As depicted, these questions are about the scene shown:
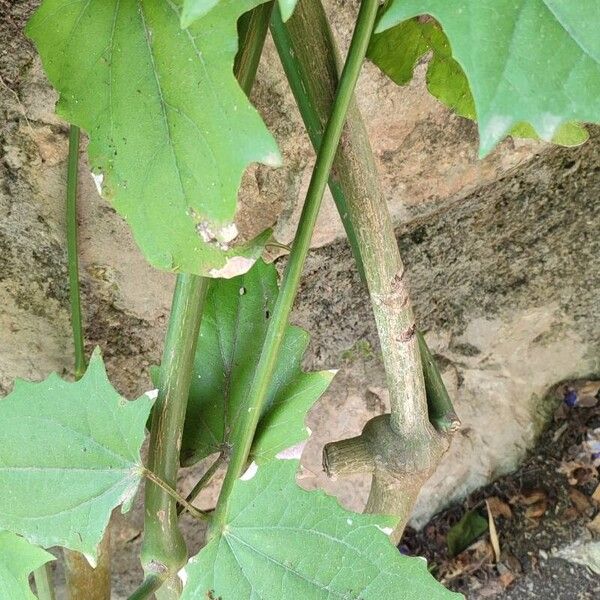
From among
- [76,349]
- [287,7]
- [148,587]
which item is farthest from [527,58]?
[76,349]

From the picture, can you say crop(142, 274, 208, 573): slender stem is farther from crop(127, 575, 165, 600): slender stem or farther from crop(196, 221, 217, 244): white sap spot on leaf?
crop(196, 221, 217, 244): white sap spot on leaf

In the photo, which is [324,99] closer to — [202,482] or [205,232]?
[205,232]

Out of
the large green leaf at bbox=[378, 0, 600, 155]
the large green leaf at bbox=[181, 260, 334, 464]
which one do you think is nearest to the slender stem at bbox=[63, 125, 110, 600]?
the large green leaf at bbox=[181, 260, 334, 464]

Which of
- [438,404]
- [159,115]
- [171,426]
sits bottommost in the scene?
[438,404]

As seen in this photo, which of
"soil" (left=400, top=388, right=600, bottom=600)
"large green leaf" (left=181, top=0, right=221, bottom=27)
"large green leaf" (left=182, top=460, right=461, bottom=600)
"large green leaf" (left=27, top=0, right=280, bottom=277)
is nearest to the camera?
"large green leaf" (left=181, top=0, right=221, bottom=27)

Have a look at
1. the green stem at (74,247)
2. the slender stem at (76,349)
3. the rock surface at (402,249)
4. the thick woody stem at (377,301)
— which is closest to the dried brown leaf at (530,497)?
the rock surface at (402,249)

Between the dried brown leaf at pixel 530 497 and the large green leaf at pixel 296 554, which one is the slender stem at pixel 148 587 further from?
the dried brown leaf at pixel 530 497

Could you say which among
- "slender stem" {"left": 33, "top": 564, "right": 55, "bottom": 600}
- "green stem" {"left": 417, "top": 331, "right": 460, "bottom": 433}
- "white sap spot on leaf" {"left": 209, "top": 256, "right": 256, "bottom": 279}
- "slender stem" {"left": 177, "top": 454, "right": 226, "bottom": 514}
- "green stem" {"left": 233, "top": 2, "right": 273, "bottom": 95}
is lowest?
"slender stem" {"left": 33, "top": 564, "right": 55, "bottom": 600}
